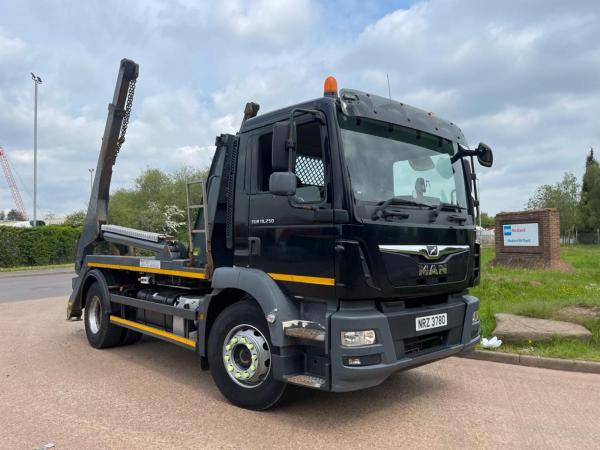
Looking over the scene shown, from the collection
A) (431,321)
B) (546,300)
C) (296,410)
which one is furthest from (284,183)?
(546,300)

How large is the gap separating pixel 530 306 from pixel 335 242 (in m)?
5.24

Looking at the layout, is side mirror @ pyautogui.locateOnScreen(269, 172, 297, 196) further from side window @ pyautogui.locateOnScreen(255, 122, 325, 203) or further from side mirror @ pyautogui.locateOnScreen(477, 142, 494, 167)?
side mirror @ pyautogui.locateOnScreen(477, 142, 494, 167)

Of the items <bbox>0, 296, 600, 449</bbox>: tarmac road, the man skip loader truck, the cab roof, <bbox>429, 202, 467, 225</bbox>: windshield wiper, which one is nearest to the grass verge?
<bbox>0, 296, 600, 449</bbox>: tarmac road

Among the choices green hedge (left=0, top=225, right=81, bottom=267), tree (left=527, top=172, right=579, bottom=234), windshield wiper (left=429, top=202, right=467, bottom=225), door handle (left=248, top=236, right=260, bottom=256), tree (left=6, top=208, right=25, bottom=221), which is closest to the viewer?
windshield wiper (left=429, top=202, right=467, bottom=225)

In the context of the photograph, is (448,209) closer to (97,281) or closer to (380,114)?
(380,114)

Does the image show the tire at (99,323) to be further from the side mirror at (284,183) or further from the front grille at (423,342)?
the front grille at (423,342)

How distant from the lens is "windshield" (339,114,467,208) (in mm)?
4102

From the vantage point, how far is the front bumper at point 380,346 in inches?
149

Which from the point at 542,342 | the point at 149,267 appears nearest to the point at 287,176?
the point at 149,267

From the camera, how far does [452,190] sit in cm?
496

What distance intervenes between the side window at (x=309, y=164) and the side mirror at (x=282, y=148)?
190 millimetres

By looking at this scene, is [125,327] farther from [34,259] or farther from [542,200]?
[542,200]

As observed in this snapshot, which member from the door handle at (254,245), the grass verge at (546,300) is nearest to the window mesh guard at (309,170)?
the door handle at (254,245)

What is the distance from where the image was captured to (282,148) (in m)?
4.03
